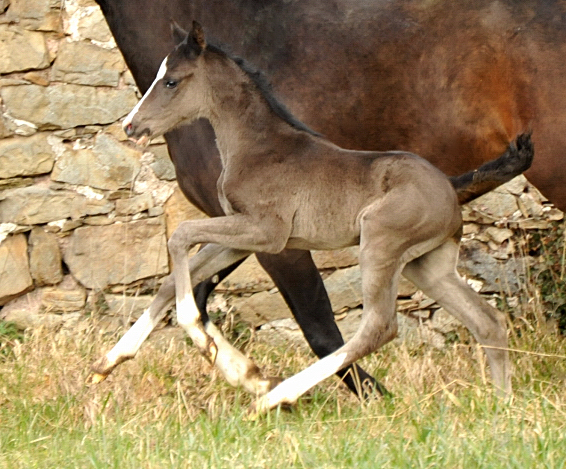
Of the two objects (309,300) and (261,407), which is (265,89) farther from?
(261,407)

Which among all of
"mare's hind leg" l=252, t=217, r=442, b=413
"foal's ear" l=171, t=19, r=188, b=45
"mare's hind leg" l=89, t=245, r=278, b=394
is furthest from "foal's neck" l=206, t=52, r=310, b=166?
"mare's hind leg" l=252, t=217, r=442, b=413

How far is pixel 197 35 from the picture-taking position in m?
3.60

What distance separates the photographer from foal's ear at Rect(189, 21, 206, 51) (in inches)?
142

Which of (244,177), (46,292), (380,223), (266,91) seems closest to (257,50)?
(266,91)

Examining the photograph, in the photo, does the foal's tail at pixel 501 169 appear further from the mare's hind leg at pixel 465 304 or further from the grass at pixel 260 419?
the grass at pixel 260 419

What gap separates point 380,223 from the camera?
338 cm

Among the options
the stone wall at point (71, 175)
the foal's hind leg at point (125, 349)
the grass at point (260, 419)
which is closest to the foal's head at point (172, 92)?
the foal's hind leg at point (125, 349)

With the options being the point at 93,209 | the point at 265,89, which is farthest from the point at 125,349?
the point at 93,209

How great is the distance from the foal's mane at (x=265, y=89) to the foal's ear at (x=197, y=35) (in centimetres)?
5

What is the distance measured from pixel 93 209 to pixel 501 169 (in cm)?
278

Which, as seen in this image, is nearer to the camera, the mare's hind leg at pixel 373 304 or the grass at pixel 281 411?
the grass at pixel 281 411

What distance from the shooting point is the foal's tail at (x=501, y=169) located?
Result: 3477mm

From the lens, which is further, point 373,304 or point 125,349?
point 125,349

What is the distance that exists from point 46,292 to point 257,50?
2.20 meters
